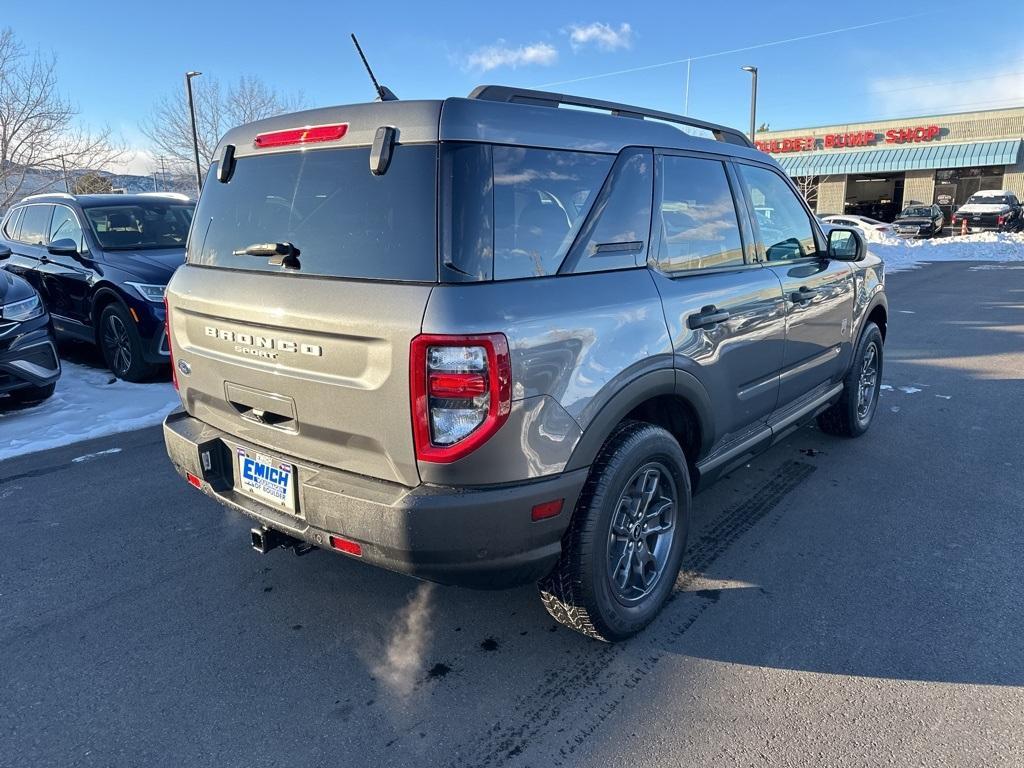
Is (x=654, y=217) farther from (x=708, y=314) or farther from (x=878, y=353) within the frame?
(x=878, y=353)

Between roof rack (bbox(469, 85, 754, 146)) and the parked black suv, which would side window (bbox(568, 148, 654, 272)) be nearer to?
roof rack (bbox(469, 85, 754, 146))

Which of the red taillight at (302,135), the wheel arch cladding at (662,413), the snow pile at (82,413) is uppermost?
the red taillight at (302,135)

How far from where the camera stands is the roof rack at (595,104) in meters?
2.52

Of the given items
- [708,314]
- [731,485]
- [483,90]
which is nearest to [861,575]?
[731,485]

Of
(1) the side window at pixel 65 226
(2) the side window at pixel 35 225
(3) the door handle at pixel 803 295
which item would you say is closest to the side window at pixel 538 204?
(3) the door handle at pixel 803 295

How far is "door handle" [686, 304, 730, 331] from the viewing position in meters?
3.00

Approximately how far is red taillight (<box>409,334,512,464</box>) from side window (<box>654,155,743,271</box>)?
3.77 feet

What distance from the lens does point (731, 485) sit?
4414 millimetres

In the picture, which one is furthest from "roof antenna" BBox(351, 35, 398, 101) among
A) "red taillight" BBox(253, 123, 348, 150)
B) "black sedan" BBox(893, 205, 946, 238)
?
"black sedan" BBox(893, 205, 946, 238)

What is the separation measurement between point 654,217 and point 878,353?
3408 mm

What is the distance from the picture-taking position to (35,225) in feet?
26.6

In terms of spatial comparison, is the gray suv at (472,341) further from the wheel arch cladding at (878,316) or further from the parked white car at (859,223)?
the parked white car at (859,223)

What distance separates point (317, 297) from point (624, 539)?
1.54 metres

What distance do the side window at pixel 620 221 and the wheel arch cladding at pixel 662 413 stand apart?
0.49 metres
